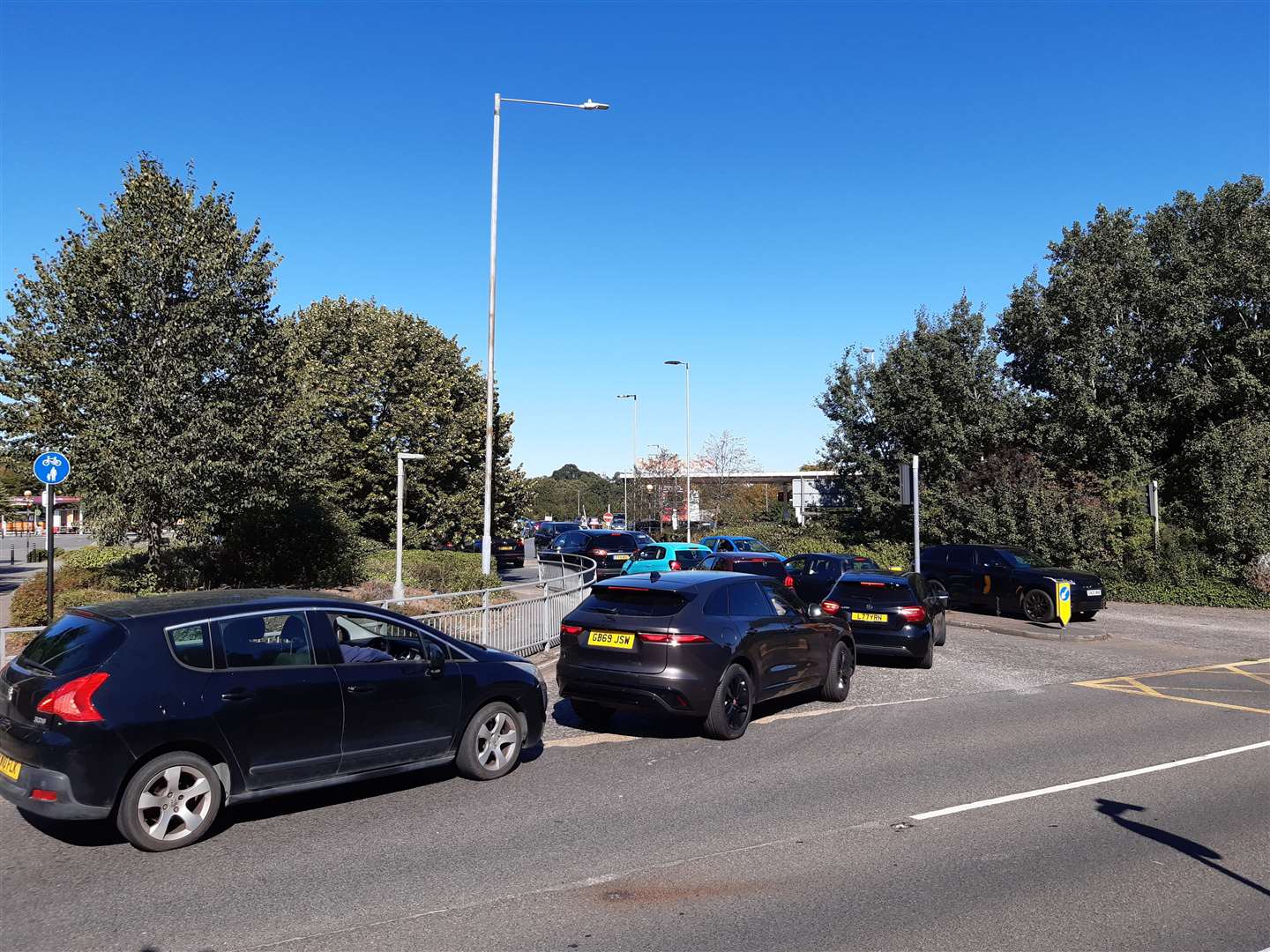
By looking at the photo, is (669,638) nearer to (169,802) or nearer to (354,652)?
(354,652)

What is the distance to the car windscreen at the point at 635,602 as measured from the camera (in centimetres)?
874

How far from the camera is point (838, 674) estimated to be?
436 inches

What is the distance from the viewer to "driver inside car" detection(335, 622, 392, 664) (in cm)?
659

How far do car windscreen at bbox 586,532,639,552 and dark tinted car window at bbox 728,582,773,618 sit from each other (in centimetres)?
2295

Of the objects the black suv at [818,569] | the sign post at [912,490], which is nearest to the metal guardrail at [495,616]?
the black suv at [818,569]

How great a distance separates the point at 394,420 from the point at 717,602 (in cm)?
2149

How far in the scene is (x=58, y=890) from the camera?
16.5ft

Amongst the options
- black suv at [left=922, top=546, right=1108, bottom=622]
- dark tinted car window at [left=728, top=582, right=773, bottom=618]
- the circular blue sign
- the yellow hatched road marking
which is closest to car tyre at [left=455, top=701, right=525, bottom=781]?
dark tinted car window at [left=728, top=582, right=773, bottom=618]

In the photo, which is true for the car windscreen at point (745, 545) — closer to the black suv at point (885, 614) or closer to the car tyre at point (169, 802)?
the black suv at point (885, 614)

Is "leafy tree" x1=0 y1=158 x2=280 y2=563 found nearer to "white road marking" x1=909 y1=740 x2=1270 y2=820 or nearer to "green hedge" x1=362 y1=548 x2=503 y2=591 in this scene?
"green hedge" x1=362 y1=548 x2=503 y2=591

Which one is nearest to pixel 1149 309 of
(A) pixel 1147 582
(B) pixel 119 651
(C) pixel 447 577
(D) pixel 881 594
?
(A) pixel 1147 582

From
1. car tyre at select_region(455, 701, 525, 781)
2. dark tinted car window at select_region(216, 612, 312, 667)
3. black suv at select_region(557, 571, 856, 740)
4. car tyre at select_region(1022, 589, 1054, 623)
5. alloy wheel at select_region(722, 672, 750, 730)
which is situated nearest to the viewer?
dark tinted car window at select_region(216, 612, 312, 667)

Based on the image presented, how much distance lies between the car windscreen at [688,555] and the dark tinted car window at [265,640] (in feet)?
57.5

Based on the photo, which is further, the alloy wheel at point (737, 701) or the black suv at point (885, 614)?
the black suv at point (885, 614)
